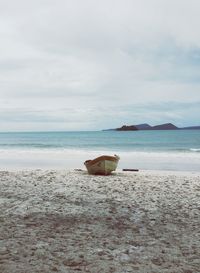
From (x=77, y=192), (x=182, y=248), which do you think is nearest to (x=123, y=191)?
(x=77, y=192)

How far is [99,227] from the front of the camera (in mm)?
7988

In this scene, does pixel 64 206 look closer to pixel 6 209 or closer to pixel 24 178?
pixel 6 209

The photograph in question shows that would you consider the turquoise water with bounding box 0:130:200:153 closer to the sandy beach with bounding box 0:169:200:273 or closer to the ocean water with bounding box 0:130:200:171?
the ocean water with bounding box 0:130:200:171

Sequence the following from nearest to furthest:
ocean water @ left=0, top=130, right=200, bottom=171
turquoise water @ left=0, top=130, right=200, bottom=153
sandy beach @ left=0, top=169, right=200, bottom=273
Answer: sandy beach @ left=0, top=169, right=200, bottom=273 → ocean water @ left=0, top=130, right=200, bottom=171 → turquoise water @ left=0, top=130, right=200, bottom=153

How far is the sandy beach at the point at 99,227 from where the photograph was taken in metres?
5.96

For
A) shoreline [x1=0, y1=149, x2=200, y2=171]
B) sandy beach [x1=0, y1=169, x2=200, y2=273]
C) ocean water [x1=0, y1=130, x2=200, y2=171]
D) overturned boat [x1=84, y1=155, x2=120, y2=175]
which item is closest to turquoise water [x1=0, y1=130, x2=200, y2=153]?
ocean water [x1=0, y1=130, x2=200, y2=171]

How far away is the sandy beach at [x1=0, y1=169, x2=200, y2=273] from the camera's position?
596 cm

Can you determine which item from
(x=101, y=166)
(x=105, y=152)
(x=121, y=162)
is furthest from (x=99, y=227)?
(x=105, y=152)

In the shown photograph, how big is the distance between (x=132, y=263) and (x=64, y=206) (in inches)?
156

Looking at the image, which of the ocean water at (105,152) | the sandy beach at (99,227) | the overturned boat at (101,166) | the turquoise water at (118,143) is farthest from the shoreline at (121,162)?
the turquoise water at (118,143)

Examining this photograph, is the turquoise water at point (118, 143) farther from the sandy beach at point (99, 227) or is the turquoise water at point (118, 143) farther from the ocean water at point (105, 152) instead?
the sandy beach at point (99, 227)

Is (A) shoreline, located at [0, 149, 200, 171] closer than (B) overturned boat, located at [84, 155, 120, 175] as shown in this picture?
No

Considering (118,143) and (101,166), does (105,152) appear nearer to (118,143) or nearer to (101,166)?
(118,143)

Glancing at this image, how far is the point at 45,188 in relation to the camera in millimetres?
11875
